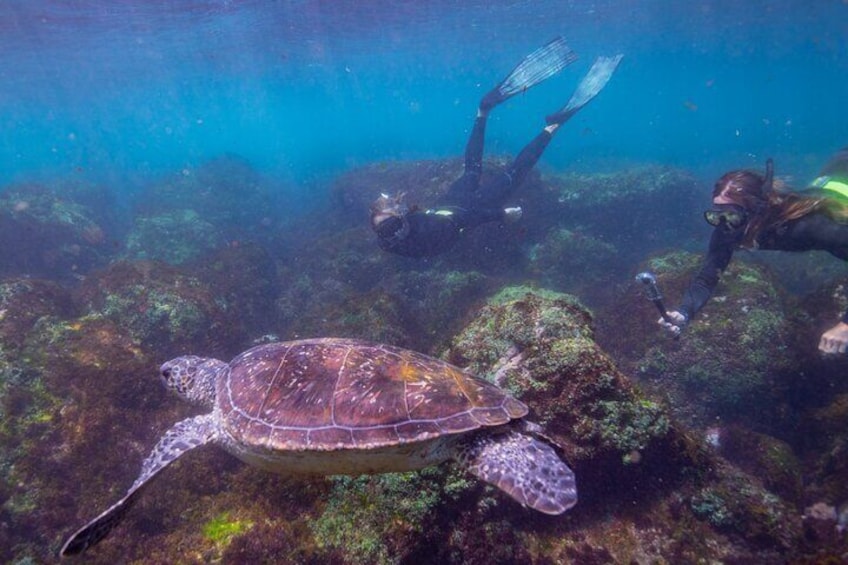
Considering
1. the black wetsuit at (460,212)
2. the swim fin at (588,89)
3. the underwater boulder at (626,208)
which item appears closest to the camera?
the black wetsuit at (460,212)

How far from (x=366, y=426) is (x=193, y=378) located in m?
2.98

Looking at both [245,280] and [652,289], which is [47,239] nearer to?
[245,280]

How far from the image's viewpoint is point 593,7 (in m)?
36.6

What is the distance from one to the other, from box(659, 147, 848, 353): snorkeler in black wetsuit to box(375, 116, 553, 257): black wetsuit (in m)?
6.09

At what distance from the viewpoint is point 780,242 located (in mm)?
5578

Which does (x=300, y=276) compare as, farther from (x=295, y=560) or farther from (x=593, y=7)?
(x=593, y=7)

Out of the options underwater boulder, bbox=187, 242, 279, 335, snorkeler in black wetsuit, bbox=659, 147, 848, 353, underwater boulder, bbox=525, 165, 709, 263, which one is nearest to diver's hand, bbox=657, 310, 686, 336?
snorkeler in black wetsuit, bbox=659, 147, 848, 353

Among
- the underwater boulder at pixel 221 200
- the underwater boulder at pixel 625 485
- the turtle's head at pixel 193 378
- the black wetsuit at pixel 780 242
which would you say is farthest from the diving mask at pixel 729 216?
the underwater boulder at pixel 221 200

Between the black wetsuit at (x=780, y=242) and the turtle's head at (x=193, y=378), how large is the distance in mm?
6559

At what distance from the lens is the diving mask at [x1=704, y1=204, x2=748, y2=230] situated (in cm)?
571

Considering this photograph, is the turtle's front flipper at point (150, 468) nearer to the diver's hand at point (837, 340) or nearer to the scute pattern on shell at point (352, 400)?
the scute pattern on shell at point (352, 400)

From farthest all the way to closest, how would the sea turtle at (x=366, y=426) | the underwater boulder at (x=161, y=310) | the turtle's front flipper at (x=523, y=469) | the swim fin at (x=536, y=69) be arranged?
1. the swim fin at (x=536, y=69)
2. the underwater boulder at (x=161, y=310)
3. the sea turtle at (x=366, y=426)
4. the turtle's front flipper at (x=523, y=469)

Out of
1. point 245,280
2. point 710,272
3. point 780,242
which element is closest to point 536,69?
point 710,272

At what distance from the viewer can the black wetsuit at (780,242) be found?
5.16m
